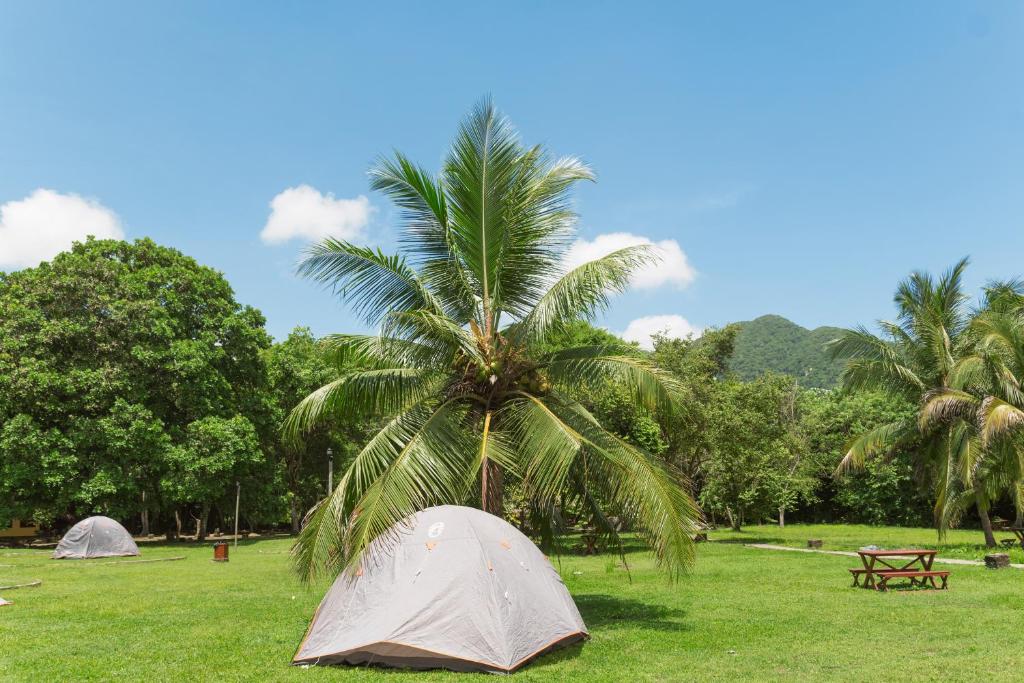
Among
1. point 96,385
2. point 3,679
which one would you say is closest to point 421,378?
point 3,679

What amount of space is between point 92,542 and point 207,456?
5.45 m

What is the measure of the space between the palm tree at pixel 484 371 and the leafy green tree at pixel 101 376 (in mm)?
21206

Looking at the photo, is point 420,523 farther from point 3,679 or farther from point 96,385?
point 96,385

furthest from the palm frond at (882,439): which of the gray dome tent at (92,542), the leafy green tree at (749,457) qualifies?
the gray dome tent at (92,542)

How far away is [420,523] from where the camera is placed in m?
9.76

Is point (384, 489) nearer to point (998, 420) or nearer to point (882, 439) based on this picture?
point (998, 420)

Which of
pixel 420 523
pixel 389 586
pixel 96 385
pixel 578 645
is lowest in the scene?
pixel 578 645

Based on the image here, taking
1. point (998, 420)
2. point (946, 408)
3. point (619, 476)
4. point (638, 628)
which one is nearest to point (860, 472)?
point (946, 408)

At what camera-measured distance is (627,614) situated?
41.0 feet

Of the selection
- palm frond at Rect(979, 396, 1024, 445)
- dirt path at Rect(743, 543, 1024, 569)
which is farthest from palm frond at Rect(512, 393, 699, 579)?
palm frond at Rect(979, 396, 1024, 445)

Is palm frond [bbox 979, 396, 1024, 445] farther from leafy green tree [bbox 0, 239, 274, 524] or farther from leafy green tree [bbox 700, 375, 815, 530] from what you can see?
leafy green tree [bbox 0, 239, 274, 524]

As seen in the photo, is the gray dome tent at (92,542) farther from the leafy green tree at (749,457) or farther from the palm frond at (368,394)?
the leafy green tree at (749,457)

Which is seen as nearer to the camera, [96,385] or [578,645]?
[578,645]

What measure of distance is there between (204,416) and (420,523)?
25.0 metres
